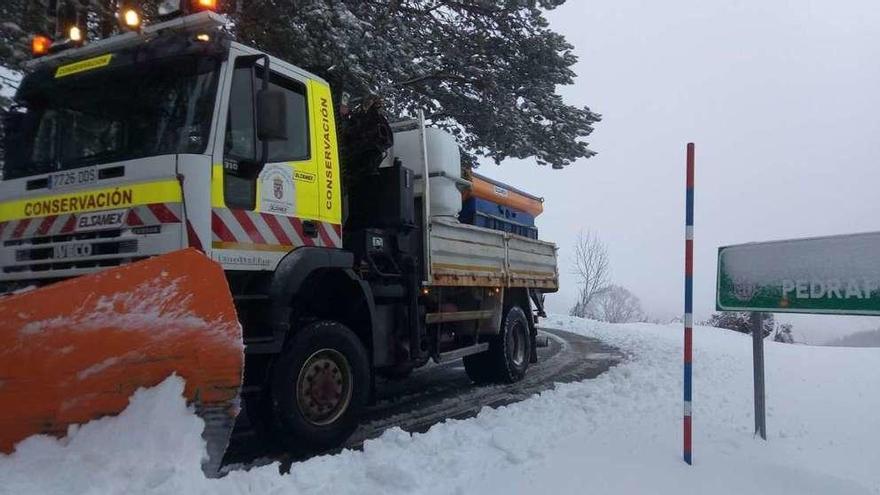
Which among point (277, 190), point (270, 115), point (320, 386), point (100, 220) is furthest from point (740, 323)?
point (100, 220)

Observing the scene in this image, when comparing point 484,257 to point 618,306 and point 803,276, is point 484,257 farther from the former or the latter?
point 618,306

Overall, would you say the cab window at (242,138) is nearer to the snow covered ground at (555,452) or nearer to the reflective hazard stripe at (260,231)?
the reflective hazard stripe at (260,231)

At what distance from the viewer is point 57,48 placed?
543 cm

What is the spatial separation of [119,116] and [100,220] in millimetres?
802

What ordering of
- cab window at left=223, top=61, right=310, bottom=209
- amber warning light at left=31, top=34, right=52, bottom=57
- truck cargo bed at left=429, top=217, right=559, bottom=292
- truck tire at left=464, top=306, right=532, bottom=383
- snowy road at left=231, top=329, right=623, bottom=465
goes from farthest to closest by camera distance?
truck tire at left=464, top=306, right=532, bottom=383 < truck cargo bed at left=429, top=217, right=559, bottom=292 < snowy road at left=231, top=329, right=623, bottom=465 < amber warning light at left=31, top=34, right=52, bottom=57 < cab window at left=223, top=61, right=310, bottom=209

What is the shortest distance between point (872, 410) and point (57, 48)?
7914mm

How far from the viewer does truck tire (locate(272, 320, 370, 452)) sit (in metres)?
4.86

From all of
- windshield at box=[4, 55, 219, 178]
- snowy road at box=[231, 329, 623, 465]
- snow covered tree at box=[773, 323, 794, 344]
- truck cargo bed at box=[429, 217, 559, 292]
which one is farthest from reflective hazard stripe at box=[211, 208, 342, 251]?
snow covered tree at box=[773, 323, 794, 344]

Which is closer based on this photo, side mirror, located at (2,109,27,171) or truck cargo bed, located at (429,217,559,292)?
side mirror, located at (2,109,27,171)

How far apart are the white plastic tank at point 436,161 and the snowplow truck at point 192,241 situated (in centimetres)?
83

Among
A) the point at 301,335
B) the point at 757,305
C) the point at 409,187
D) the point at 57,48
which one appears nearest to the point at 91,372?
the point at 301,335

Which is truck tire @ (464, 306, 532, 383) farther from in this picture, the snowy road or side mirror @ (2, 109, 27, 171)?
side mirror @ (2, 109, 27, 171)

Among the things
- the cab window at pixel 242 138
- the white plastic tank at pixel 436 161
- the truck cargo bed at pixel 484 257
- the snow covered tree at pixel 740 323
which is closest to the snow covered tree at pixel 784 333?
the snow covered tree at pixel 740 323

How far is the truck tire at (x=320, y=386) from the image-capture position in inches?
191
